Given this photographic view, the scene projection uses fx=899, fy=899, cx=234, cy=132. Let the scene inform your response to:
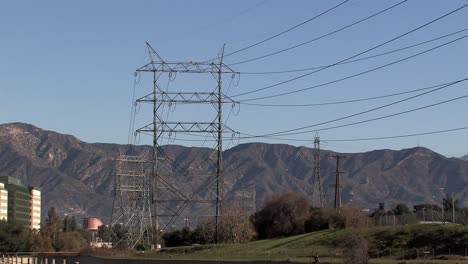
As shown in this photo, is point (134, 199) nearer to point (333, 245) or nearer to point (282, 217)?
point (282, 217)

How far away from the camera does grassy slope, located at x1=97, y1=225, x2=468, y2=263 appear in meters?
Answer: 72.8

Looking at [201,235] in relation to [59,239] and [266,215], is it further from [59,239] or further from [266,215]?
[59,239]

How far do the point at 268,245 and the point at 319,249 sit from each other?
11.5 meters

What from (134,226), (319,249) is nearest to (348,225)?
(319,249)

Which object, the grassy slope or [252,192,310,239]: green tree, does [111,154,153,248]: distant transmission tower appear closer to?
the grassy slope

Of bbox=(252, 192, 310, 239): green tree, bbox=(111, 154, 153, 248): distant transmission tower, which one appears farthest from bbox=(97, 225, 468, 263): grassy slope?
bbox=(252, 192, 310, 239): green tree

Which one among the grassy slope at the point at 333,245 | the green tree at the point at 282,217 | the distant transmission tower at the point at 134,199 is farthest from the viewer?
the green tree at the point at 282,217

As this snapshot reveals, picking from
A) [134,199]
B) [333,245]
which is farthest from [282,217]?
[333,245]

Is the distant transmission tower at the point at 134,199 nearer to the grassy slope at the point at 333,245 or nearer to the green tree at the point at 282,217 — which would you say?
the grassy slope at the point at 333,245

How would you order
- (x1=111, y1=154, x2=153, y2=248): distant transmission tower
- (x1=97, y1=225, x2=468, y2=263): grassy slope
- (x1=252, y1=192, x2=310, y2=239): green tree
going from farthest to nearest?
1. (x1=252, y1=192, x2=310, y2=239): green tree
2. (x1=111, y1=154, x2=153, y2=248): distant transmission tower
3. (x1=97, y1=225, x2=468, y2=263): grassy slope

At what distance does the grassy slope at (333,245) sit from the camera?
72812mm

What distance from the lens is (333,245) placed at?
270 feet

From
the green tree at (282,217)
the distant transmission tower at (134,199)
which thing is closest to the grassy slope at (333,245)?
the distant transmission tower at (134,199)

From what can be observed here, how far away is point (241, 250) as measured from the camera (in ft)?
277
